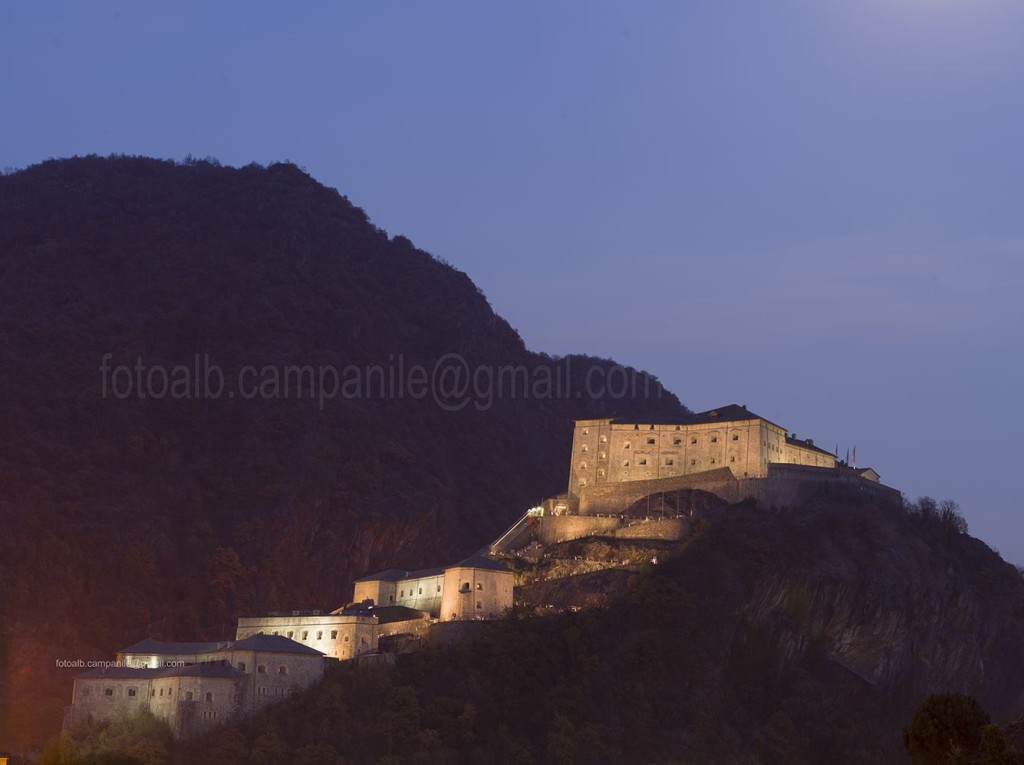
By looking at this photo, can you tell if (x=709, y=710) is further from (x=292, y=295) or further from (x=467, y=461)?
(x=292, y=295)

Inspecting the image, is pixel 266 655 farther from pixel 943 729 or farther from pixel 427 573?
pixel 943 729

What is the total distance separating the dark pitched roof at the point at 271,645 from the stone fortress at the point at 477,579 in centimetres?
7

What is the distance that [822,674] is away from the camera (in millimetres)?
88188

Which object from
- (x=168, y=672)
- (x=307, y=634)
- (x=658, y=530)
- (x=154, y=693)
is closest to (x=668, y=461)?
(x=658, y=530)

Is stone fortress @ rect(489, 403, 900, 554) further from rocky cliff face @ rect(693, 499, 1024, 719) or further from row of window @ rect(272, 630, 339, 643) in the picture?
row of window @ rect(272, 630, 339, 643)

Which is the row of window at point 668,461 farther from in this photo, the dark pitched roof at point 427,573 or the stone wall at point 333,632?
the stone wall at point 333,632

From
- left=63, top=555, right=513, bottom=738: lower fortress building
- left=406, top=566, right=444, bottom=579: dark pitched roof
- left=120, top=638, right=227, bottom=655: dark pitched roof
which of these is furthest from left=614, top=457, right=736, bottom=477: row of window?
left=120, top=638, right=227, bottom=655: dark pitched roof

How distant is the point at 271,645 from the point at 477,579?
10.5 metres

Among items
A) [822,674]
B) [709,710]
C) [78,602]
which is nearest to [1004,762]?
[709,710]

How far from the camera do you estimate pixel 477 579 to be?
83438 millimetres

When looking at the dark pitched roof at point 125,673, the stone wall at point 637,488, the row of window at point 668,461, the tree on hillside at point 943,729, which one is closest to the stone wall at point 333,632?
the dark pitched roof at point 125,673

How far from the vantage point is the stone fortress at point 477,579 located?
77625 millimetres

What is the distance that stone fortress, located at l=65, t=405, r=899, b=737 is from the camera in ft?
255

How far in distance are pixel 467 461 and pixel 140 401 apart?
2567 centimetres
